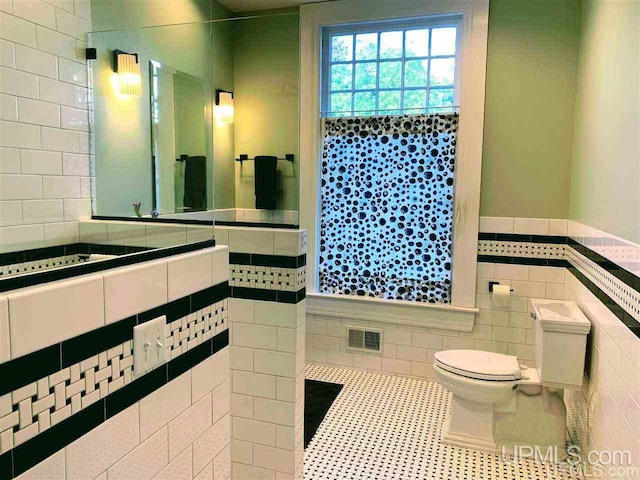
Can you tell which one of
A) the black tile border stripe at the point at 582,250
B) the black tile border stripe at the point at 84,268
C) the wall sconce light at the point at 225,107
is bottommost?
the black tile border stripe at the point at 582,250

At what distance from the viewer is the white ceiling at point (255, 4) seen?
3675 mm

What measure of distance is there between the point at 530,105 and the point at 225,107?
2.08 meters

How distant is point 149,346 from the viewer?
982 mm

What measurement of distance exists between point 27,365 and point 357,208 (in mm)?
3095

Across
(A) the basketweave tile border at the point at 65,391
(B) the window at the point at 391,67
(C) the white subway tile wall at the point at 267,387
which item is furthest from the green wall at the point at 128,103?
(A) the basketweave tile border at the point at 65,391

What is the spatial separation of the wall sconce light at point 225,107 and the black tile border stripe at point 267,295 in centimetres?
121

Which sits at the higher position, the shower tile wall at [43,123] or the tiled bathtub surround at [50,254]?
the shower tile wall at [43,123]

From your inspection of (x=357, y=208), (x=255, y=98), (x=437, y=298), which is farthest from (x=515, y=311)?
(x=255, y=98)

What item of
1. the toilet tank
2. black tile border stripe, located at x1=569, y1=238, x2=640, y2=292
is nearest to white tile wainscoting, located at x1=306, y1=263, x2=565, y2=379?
black tile border stripe, located at x1=569, y1=238, x2=640, y2=292

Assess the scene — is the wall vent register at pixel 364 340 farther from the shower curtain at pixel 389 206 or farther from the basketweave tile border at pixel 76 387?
the basketweave tile border at pixel 76 387

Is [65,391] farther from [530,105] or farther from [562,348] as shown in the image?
[530,105]

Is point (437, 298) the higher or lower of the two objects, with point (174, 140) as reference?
lower

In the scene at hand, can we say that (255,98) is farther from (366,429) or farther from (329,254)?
(366,429)

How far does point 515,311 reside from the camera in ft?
11.1
